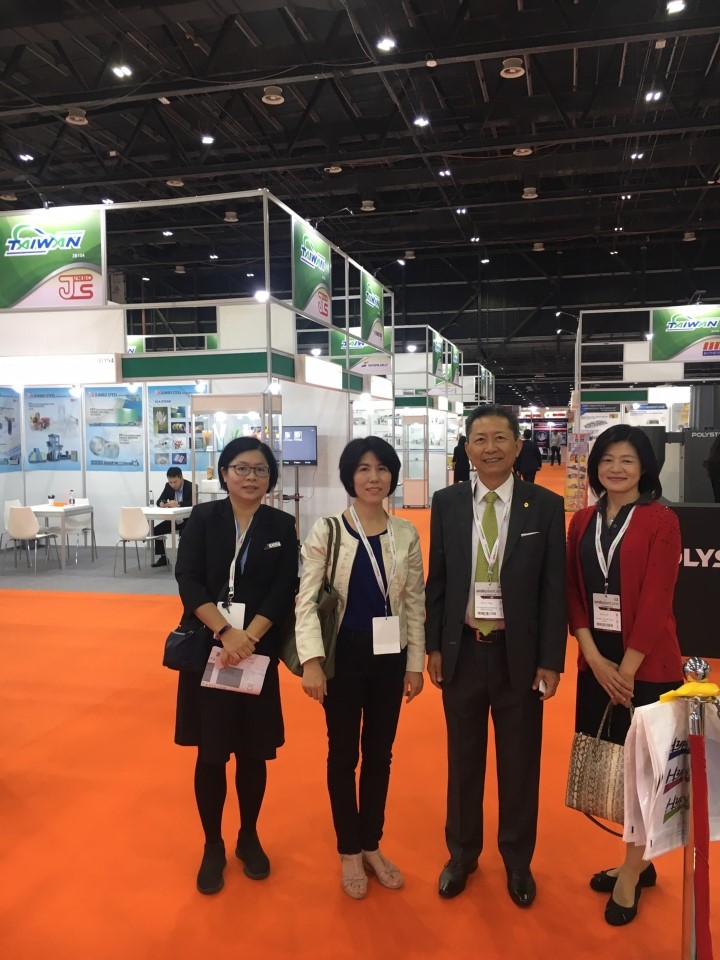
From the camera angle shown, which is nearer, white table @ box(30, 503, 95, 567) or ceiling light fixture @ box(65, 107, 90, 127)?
ceiling light fixture @ box(65, 107, 90, 127)

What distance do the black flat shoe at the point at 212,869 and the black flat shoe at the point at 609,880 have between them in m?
1.20

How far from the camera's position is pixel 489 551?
78.7 inches

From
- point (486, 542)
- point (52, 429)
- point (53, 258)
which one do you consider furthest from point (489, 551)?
point (52, 429)

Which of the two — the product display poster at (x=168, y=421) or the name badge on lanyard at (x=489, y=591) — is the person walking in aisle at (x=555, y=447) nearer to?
the product display poster at (x=168, y=421)

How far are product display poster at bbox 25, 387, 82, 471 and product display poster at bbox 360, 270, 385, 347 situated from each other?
3871 millimetres

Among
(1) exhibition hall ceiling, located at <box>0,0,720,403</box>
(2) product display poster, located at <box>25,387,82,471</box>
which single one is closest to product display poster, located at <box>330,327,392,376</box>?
(1) exhibition hall ceiling, located at <box>0,0,720,403</box>

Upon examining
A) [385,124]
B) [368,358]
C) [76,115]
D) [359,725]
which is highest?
[385,124]

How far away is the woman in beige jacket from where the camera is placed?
200 centimetres

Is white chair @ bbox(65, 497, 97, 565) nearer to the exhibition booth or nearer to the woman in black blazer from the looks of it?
the exhibition booth

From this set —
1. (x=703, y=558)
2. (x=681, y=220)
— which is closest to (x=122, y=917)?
(x=703, y=558)

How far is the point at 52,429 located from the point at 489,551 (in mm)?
8245

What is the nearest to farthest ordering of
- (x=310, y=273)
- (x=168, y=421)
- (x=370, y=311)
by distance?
(x=310, y=273)
(x=370, y=311)
(x=168, y=421)

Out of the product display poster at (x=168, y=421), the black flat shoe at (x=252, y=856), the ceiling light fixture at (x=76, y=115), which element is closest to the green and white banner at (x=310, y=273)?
the product display poster at (x=168, y=421)

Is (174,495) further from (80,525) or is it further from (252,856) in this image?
(252,856)
